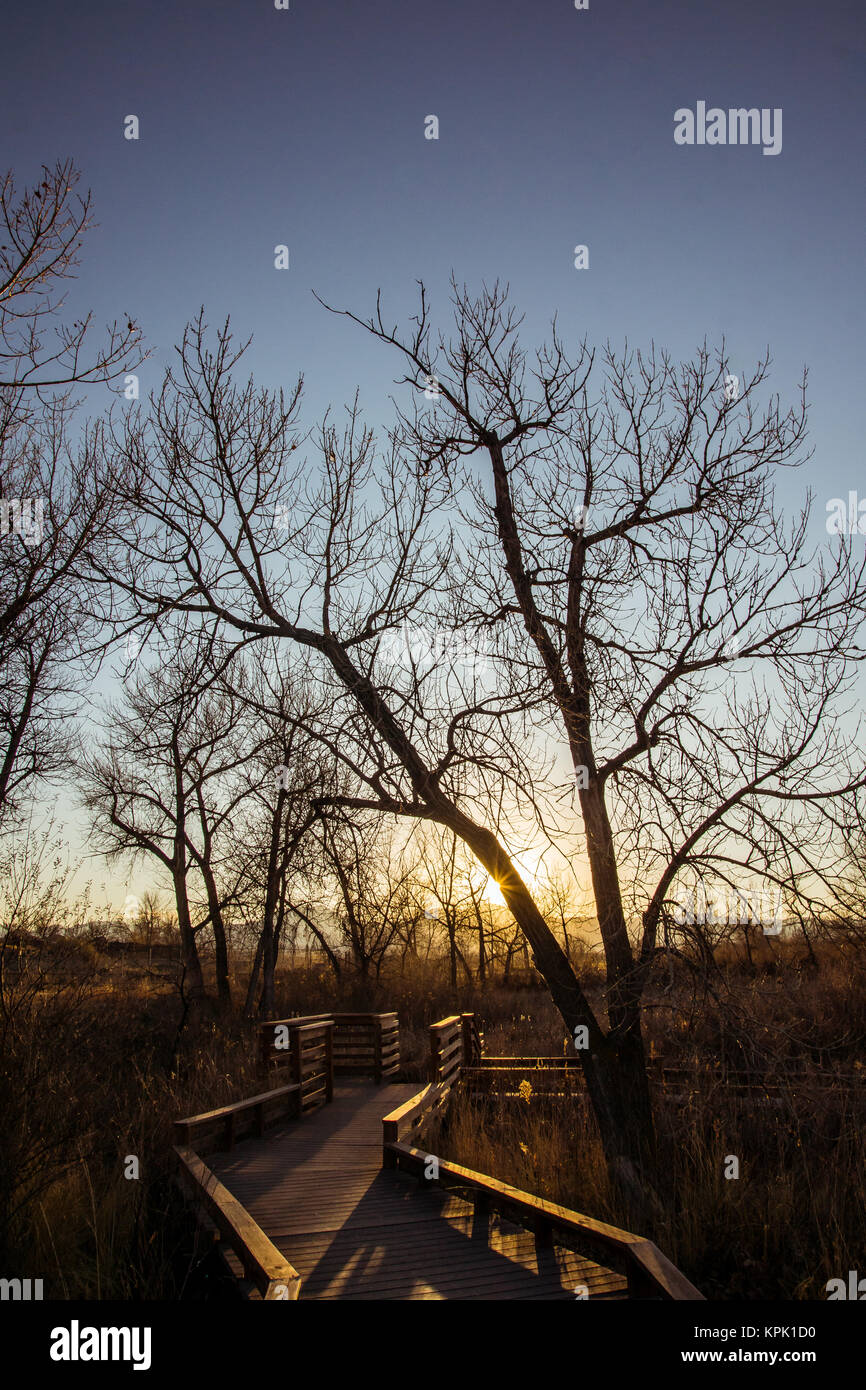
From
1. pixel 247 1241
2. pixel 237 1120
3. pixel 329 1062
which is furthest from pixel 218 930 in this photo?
pixel 247 1241

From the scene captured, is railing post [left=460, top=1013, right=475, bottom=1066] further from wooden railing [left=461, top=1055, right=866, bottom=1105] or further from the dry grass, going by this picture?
the dry grass

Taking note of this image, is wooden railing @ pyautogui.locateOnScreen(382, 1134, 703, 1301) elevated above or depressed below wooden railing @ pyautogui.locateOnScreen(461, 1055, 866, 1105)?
above

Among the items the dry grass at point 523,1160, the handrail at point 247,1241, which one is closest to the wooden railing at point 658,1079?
the dry grass at point 523,1160

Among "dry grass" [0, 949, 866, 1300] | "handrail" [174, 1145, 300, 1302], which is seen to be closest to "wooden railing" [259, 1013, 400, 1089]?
"dry grass" [0, 949, 866, 1300]

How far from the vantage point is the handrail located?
16.0ft

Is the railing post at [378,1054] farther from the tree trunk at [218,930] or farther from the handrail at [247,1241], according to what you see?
the tree trunk at [218,930]

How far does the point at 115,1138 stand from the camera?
30.1ft

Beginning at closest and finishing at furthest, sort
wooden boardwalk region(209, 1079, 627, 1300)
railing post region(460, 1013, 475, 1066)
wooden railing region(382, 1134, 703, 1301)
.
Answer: wooden railing region(382, 1134, 703, 1301)
wooden boardwalk region(209, 1079, 627, 1300)
railing post region(460, 1013, 475, 1066)

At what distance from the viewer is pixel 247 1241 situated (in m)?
5.77

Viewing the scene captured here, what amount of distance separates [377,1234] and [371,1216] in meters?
0.59

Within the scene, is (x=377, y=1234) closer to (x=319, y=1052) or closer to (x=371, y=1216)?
(x=371, y=1216)

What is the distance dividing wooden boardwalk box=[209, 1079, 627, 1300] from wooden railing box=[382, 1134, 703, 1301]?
5.6 inches

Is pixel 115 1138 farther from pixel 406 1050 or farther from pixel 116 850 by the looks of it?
pixel 116 850

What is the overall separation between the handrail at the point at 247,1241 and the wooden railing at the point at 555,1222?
1.92 metres
